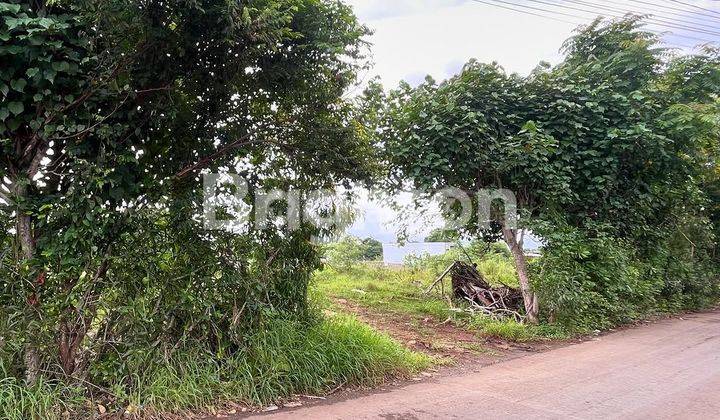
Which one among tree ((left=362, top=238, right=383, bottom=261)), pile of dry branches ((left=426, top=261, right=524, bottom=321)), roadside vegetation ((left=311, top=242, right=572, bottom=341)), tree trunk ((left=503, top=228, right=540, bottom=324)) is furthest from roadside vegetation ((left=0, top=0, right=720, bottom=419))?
tree ((left=362, top=238, right=383, bottom=261))

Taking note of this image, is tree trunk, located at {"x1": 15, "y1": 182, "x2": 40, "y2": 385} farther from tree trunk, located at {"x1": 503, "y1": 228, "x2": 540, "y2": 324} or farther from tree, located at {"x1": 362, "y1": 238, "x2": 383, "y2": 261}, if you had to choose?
tree, located at {"x1": 362, "y1": 238, "x2": 383, "y2": 261}

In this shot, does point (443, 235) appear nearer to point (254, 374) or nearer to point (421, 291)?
point (421, 291)

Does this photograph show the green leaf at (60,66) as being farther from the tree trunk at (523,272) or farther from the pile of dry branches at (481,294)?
the pile of dry branches at (481,294)

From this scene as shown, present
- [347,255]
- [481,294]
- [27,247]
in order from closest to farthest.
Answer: [27,247] → [481,294] → [347,255]

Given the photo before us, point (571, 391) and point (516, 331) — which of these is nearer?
point (571, 391)

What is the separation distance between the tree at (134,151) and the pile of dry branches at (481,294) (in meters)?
4.17

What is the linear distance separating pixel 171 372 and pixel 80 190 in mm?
1512

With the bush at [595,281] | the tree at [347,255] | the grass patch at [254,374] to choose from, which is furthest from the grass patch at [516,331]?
the tree at [347,255]

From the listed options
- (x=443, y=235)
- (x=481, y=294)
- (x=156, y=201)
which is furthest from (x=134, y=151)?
(x=481, y=294)

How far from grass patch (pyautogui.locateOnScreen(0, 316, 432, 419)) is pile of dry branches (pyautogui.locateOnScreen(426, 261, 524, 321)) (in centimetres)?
282

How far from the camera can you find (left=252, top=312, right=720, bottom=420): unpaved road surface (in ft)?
12.2

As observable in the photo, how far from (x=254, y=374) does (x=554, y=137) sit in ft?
17.3

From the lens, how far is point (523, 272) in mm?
7230

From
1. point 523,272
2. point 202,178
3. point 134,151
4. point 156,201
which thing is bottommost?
point 523,272
